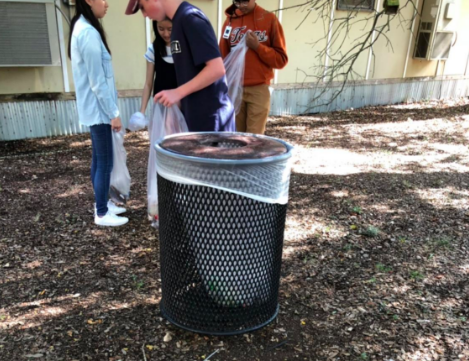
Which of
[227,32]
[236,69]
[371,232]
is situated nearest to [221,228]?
[371,232]

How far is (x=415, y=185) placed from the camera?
4.54 m

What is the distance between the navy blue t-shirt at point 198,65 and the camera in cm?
224

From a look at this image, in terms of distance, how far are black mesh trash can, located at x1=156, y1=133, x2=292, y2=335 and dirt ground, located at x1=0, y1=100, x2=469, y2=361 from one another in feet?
0.58

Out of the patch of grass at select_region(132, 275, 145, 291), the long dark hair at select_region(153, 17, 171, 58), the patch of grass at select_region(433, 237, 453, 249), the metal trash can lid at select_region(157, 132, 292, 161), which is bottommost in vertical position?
the patch of grass at select_region(132, 275, 145, 291)

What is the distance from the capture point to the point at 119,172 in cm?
337

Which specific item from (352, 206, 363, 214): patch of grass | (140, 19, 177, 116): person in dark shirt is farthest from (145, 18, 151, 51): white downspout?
(352, 206, 363, 214): patch of grass

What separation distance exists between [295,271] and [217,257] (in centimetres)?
101

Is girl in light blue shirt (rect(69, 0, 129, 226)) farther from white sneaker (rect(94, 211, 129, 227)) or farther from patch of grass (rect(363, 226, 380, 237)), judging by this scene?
patch of grass (rect(363, 226, 380, 237))

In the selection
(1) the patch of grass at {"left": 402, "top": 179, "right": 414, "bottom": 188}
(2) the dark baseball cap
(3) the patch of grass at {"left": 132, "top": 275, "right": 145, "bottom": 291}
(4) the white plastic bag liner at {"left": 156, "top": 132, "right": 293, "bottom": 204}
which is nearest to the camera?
(4) the white plastic bag liner at {"left": 156, "top": 132, "right": 293, "bottom": 204}

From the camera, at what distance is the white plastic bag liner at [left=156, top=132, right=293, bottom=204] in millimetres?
1858

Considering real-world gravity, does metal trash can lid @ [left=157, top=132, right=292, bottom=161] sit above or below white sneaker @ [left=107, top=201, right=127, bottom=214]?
above

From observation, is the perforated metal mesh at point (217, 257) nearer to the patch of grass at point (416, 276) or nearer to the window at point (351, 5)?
the patch of grass at point (416, 276)

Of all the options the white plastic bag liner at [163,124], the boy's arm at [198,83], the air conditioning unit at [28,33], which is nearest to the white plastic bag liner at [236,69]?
the white plastic bag liner at [163,124]

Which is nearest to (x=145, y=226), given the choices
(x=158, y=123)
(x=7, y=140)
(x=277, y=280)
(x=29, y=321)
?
(x=158, y=123)
